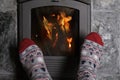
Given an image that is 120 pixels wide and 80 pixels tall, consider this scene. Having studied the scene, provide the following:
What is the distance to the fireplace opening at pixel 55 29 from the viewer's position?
5.74ft

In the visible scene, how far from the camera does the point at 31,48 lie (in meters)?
1.65

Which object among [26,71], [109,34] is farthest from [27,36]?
[109,34]

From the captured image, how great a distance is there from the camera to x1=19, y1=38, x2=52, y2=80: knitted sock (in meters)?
1.60

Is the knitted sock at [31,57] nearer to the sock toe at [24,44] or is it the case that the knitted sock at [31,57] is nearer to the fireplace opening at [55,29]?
the sock toe at [24,44]

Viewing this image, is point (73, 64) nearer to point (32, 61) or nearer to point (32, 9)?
point (32, 61)

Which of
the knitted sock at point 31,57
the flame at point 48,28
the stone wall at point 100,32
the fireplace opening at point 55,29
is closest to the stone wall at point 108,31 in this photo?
the stone wall at point 100,32

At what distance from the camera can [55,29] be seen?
1.75 m

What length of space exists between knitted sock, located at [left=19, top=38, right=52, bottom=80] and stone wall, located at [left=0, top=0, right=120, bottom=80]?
0.13 m

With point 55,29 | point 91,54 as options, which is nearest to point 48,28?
point 55,29

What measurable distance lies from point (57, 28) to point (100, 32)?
0.82 feet

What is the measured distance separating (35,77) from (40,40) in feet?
0.95

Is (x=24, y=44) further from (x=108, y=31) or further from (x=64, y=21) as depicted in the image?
(x=108, y=31)

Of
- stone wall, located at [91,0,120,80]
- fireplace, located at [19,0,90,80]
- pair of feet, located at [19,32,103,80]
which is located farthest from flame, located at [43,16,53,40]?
stone wall, located at [91,0,120,80]

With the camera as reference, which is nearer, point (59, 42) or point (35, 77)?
point (35, 77)
